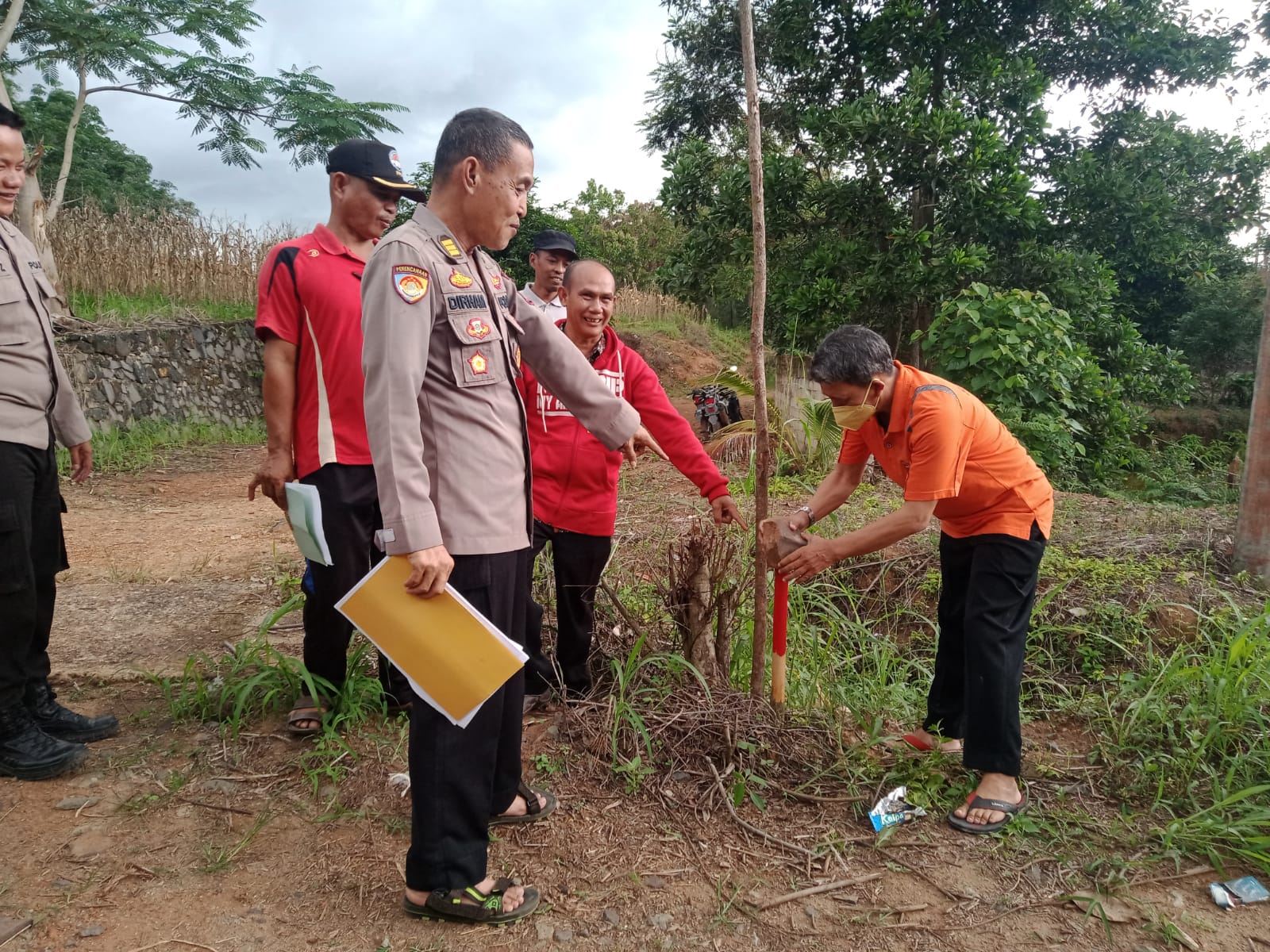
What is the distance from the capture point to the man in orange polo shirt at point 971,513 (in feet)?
7.68

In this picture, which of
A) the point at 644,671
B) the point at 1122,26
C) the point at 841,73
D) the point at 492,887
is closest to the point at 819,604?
the point at 644,671

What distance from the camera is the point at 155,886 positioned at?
6.63 feet

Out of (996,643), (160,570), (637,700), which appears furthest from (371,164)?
(160,570)

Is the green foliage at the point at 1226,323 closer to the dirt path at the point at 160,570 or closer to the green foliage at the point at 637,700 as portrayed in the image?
the green foliage at the point at 637,700

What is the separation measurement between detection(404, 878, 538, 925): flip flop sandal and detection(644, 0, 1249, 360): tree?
22.7 feet

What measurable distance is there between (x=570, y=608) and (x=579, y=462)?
52 centimetres

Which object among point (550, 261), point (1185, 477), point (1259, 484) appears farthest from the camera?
point (1185, 477)

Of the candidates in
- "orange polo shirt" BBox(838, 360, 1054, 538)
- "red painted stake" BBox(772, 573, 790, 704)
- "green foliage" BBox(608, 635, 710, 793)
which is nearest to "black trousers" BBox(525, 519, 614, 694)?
"green foliage" BBox(608, 635, 710, 793)

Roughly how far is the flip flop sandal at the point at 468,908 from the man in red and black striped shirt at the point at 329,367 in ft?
3.23

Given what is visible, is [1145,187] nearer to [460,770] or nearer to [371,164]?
[371,164]

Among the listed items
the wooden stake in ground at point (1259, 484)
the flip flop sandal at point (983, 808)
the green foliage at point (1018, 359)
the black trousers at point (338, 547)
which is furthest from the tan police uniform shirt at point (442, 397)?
the green foliage at point (1018, 359)

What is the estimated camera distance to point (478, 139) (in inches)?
69.8

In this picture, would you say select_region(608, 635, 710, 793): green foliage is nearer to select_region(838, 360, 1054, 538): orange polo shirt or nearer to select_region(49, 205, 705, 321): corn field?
select_region(838, 360, 1054, 538): orange polo shirt

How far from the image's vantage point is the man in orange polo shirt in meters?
2.34
